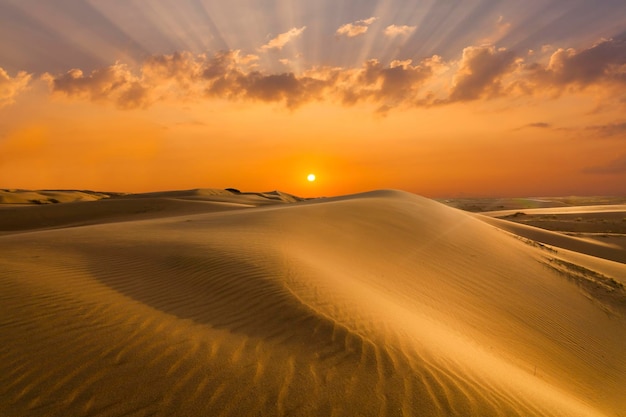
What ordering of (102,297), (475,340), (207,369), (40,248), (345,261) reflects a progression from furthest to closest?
(345,261)
(40,248)
(475,340)
(102,297)
(207,369)

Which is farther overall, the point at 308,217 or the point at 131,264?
the point at 308,217

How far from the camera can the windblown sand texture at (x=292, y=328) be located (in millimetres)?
3402

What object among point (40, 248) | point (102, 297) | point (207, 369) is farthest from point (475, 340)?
point (40, 248)

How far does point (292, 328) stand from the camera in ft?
15.4

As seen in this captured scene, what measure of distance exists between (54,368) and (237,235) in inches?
263

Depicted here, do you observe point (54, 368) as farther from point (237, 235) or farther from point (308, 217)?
point (308, 217)

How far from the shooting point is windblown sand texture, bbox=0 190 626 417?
3402mm

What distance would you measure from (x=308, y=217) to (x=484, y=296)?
625cm

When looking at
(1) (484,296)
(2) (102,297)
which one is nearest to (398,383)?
(2) (102,297)

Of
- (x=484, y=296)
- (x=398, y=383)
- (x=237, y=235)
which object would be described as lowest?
(x=484, y=296)

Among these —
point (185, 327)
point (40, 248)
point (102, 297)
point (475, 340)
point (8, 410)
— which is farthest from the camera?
point (40, 248)

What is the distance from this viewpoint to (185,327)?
461 centimetres

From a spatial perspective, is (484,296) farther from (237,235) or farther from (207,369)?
(207,369)

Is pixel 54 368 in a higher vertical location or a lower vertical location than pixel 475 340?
higher
